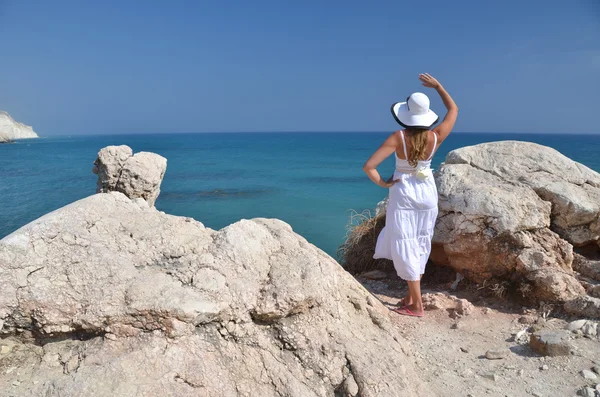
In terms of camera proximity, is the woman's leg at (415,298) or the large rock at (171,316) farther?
the woman's leg at (415,298)

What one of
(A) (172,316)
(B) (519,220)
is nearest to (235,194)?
(B) (519,220)

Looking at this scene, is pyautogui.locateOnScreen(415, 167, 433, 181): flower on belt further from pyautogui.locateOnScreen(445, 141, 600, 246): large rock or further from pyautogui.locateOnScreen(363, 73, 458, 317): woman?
pyautogui.locateOnScreen(445, 141, 600, 246): large rock

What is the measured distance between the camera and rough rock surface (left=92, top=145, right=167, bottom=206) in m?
4.76

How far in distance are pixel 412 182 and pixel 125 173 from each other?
9.94ft

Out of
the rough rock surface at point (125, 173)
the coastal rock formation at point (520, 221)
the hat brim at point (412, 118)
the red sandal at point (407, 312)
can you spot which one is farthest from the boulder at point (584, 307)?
the rough rock surface at point (125, 173)

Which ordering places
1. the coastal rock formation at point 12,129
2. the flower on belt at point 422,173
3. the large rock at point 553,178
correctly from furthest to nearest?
the coastal rock formation at point 12,129 < the large rock at point 553,178 < the flower on belt at point 422,173

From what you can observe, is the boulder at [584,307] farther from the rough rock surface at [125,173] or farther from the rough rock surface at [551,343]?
the rough rock surface at [125,173]

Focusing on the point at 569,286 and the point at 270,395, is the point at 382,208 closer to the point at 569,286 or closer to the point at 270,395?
the point at 569,286

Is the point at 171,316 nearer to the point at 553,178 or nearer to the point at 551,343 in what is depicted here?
the point at 551,343

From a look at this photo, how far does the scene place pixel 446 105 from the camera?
14.7 feet

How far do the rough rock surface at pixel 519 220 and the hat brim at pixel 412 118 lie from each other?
58.4 inches

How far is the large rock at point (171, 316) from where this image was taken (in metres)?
2.74

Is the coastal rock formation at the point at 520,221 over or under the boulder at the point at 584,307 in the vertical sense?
over

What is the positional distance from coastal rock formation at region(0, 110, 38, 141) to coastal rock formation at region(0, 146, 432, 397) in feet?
311
